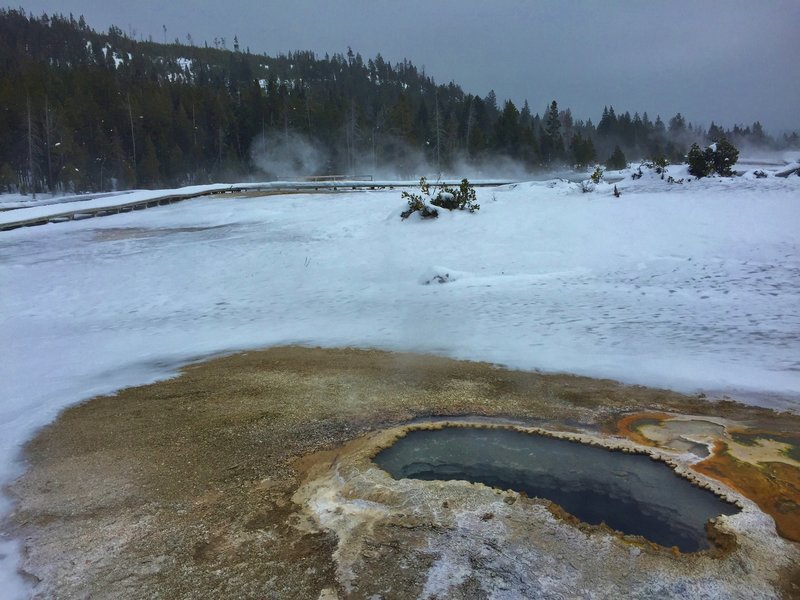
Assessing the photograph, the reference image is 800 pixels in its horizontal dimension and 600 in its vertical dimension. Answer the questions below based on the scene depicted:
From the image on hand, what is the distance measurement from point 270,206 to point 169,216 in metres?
4.26

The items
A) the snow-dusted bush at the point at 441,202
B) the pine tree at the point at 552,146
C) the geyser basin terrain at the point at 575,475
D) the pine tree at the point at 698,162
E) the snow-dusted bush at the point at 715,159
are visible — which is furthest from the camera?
the pine tree at the point at 552,146

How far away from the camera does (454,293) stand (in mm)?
11031

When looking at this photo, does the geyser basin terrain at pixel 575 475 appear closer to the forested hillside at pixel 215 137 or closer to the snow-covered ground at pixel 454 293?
the snow-covered ground at pixel 454 293

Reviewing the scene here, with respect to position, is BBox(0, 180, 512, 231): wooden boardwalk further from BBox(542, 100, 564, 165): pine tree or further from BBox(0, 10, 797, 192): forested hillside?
BBox(542, 100, 564, 165): pine tree

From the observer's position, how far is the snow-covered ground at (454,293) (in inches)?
285

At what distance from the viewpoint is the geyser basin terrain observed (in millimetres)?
3846

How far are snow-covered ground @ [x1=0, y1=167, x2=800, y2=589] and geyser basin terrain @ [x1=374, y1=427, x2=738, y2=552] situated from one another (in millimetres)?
2222

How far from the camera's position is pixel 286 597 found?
120 inches

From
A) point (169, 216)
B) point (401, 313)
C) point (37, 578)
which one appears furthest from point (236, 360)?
point (169, 216)

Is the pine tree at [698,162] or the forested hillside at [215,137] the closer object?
the pine tree at [698,162]

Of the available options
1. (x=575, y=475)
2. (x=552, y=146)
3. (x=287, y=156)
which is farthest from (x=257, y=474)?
(x=552, y=146)

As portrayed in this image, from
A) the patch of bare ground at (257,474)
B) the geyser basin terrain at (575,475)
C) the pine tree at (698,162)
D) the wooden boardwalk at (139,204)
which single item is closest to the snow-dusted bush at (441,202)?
the pine tree at (698,162)

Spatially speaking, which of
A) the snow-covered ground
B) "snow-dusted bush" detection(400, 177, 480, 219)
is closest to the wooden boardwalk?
the snow-covered ground

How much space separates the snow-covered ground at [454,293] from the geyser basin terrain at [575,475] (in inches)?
87.5
